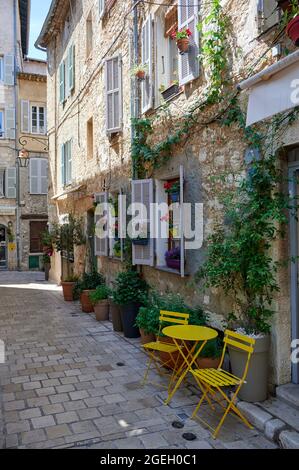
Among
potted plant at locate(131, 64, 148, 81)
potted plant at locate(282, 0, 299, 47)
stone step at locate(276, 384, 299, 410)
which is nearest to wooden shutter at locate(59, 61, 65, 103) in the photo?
potted plant at locate(131, 64, 148, 81)

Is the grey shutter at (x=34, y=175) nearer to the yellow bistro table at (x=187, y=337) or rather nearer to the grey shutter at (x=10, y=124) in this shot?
the grey shutter at (x=10, y=124)

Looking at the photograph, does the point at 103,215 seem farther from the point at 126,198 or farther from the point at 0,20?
the point at 0,20

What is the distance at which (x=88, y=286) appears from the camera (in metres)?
8.98

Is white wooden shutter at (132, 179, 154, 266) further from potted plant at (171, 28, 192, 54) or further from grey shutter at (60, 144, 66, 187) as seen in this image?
grey shutter at (60, 144, 66, 187)

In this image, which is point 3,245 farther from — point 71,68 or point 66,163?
point 71,68

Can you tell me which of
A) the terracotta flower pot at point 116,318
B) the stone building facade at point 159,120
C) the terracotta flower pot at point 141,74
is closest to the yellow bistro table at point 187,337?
the stone building facade at point 159,120

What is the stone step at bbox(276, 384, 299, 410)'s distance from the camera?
11.9 ft

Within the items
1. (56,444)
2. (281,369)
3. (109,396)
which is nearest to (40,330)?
(109,396)

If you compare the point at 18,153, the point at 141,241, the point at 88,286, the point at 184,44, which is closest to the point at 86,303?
the point at 88,286

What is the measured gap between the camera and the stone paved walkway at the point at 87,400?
3.29 metres

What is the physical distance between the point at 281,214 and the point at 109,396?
254cm

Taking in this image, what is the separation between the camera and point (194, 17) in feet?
16.8

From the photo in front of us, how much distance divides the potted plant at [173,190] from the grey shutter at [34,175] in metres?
14.2

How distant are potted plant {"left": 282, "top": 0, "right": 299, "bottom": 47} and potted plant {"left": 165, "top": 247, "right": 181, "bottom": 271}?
10.8 feet
